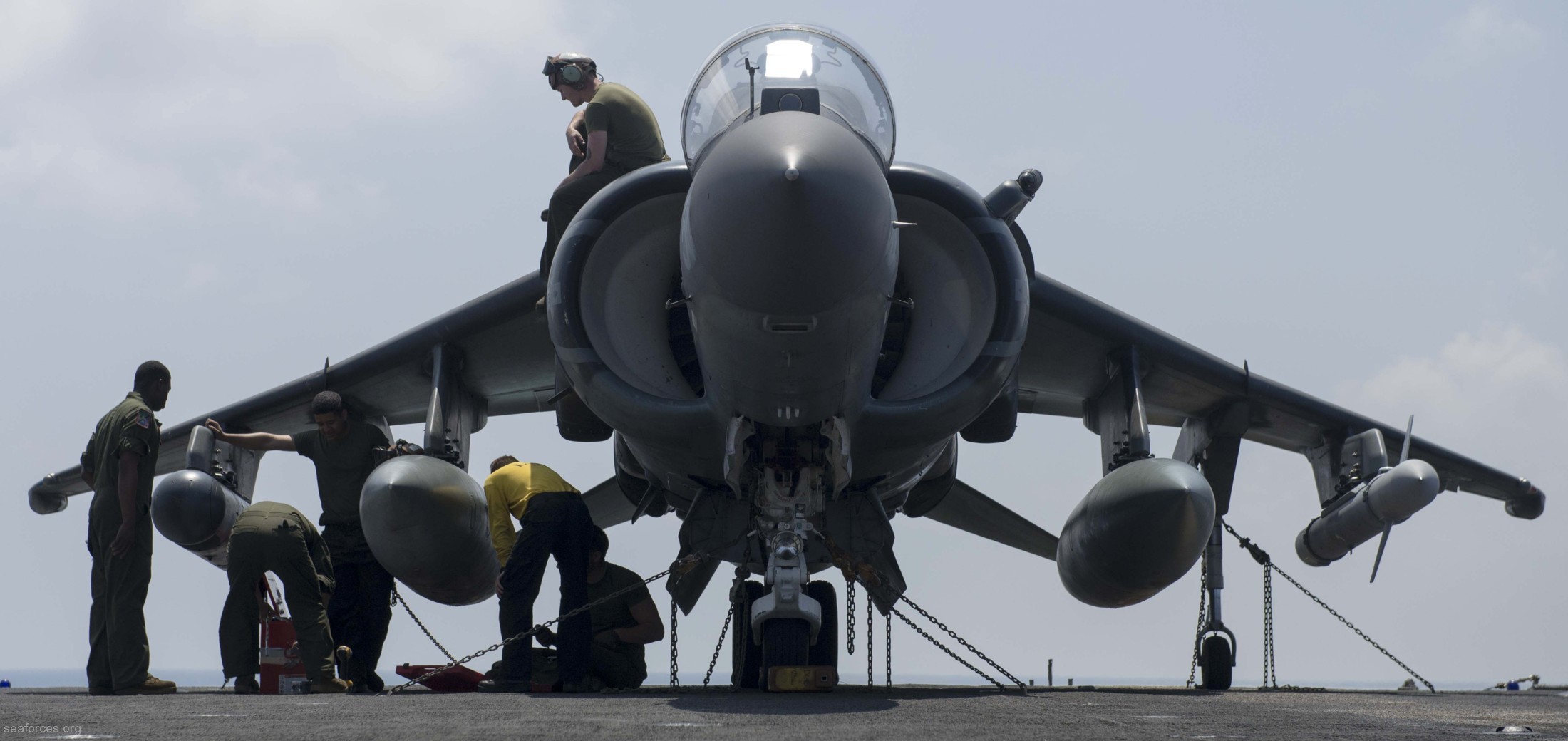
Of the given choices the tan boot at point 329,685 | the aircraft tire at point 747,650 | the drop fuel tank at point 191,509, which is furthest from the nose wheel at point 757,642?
the drop fuel tank at point 191,509

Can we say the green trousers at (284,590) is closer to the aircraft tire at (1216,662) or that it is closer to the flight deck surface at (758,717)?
the flight deck surface at (758,717)

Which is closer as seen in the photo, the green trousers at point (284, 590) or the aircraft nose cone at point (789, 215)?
the aircraft nose cone at point (789, 215)

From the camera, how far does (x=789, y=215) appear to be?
18.1ft

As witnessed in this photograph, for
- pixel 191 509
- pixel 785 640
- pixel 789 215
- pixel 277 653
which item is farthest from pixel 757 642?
pixel 191 509

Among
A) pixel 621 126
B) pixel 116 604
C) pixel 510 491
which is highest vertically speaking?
pixel 621 126

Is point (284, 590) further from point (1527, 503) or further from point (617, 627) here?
point (1527, 503)

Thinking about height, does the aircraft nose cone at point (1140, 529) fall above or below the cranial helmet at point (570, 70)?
below

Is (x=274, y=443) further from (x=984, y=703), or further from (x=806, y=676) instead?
(x=984, y=703)

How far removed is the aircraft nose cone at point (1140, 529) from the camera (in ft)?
27.2

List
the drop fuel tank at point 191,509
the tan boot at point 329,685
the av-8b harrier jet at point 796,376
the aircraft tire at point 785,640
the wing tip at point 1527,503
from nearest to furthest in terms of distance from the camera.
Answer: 1. the av-8b harrier jet at point 796,376
2. the aircraft tire at point 785,640
3. the tan boot at point 329,685
4. the drop fuel tank at point 191,509
5. the wing tip at point 1527,503

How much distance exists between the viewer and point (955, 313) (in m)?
7.29

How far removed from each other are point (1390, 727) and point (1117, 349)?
6266 millimetres

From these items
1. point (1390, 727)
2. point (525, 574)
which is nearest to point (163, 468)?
point (525, 574)

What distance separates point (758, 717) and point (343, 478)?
5.08 meters
